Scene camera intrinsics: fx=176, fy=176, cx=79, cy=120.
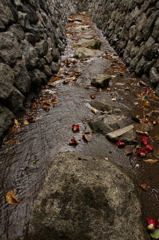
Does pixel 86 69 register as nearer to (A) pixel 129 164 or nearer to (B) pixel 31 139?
(B) pixel 31 139

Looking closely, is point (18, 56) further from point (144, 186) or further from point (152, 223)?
point (152, 223)

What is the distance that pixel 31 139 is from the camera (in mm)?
2732

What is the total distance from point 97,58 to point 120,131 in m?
4.44

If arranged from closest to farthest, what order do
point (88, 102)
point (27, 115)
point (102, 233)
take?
point (102, 233)
point (27, 115)
point (88, 102)

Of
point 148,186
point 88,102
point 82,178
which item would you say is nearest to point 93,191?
point 82,178

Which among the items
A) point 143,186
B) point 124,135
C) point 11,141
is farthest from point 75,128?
point 143,186

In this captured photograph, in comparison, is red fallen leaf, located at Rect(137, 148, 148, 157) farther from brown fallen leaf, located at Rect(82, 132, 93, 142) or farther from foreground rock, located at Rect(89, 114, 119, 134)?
brown fallen leaf, located at Rect(82, 132, 93, 142)

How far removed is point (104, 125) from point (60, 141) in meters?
0.76

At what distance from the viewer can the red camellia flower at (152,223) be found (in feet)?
5.26

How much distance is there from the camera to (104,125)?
9.42ft

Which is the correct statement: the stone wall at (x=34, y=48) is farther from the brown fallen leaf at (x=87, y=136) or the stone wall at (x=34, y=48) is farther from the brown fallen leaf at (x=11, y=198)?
the brown fallen leaf at (x=87, y=136)

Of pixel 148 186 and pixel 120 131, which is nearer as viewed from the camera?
pixel 148 186

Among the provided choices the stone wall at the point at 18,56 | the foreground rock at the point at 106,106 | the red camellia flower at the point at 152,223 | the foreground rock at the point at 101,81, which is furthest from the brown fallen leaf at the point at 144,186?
the foreground rock at the point at 101,81

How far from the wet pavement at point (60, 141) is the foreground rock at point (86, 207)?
0.96 feet
